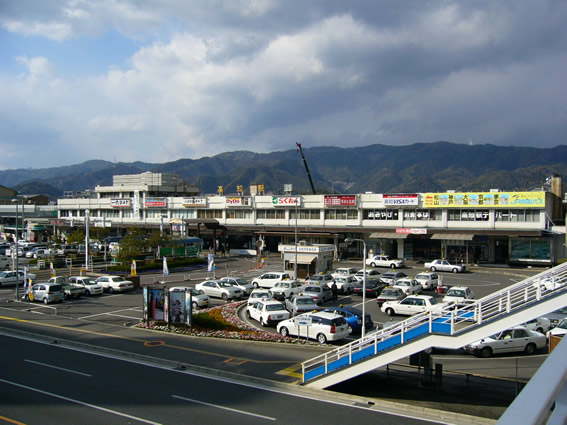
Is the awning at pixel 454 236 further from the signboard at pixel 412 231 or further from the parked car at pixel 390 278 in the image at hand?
the parked car at pixel 390 278

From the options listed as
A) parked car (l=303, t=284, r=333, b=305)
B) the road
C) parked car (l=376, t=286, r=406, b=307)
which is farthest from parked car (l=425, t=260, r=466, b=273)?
the road

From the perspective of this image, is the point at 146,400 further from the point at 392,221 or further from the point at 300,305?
the point at 392,221

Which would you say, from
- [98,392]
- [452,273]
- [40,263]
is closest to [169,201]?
[40,263]

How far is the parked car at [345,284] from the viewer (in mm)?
38375

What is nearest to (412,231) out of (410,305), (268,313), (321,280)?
(321,280)

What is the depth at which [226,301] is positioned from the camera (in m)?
36.0

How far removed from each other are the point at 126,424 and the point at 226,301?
22.7 m

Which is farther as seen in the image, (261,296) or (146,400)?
(261,296)

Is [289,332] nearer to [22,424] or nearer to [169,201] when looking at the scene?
[22,424]

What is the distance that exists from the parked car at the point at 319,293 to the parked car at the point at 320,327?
9381 mm

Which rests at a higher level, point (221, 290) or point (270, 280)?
point (270, 280)

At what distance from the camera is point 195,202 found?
3314 inches

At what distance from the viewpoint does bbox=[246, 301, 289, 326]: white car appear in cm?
2772

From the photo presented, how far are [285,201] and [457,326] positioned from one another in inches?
2284
